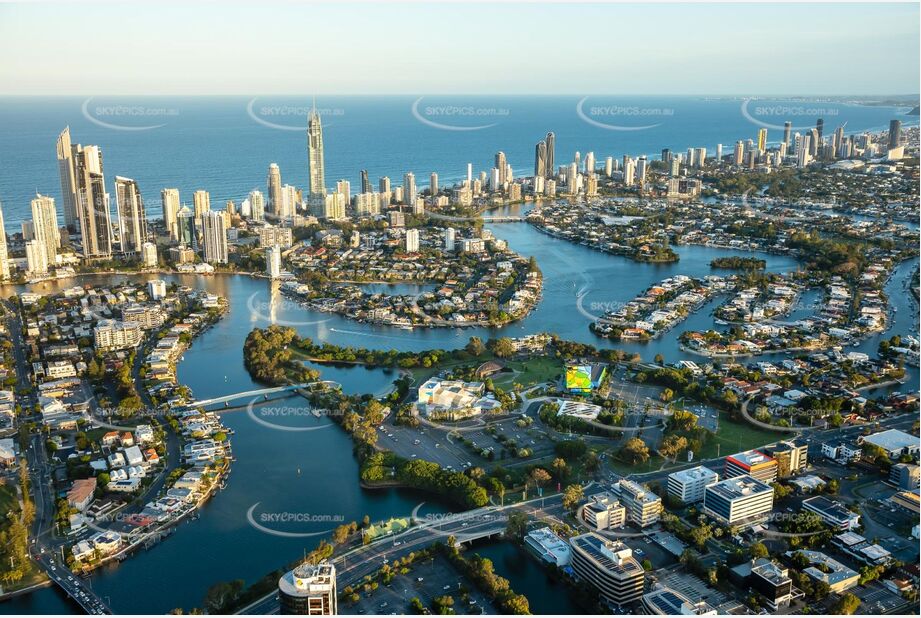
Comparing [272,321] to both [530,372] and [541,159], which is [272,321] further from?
[541,159]

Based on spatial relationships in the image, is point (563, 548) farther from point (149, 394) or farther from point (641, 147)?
point (641, 147)

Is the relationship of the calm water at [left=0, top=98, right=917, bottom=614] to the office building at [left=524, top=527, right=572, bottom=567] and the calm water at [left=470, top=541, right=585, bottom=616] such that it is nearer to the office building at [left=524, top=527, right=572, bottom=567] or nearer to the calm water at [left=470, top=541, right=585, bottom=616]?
the calm water at [left=470, top=541, right=585, bottom=616]

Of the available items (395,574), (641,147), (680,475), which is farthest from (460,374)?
(641,147)

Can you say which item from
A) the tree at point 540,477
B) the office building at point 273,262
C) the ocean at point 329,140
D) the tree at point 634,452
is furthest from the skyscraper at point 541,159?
the tree at point 540,477

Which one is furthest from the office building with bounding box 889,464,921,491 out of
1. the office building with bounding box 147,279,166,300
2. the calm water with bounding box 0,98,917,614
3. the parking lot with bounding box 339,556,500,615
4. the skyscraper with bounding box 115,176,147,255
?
the skyscraper with bounding box 115,176,147,255

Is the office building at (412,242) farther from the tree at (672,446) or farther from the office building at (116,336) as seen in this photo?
the tree at (672,446)

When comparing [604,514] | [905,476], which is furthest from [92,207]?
[905,476]
